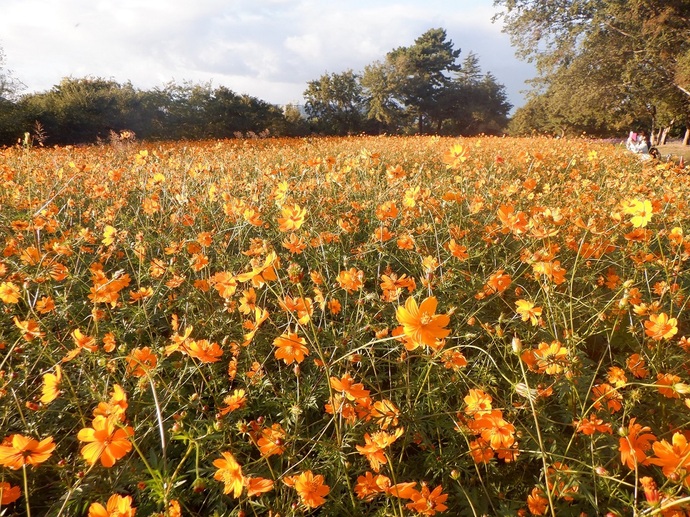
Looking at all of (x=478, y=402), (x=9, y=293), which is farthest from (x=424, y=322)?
(x=9, y=293)

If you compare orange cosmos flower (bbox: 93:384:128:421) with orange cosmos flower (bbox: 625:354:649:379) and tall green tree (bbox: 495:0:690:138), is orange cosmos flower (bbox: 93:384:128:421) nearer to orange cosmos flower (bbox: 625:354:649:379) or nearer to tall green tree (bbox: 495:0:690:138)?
orange cosmos flower (bbox: 625:354:649:379)

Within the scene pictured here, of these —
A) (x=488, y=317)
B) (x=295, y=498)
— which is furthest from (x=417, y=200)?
(x=295, y=498)

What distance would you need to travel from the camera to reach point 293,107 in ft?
63.3

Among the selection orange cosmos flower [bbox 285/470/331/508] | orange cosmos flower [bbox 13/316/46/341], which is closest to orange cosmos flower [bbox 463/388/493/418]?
orange cosmos flower [bbox 285/470/331/508]

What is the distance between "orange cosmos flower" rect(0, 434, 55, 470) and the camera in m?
0.70

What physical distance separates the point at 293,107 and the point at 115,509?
66.6ft

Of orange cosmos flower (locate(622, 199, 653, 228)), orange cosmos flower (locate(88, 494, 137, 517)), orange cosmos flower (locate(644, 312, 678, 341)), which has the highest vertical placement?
orange cosmos flower (locate(622, 199, 653, 228))

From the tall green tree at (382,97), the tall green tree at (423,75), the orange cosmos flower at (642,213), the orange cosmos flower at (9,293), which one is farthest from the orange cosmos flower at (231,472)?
the tall green tree at (423,75)

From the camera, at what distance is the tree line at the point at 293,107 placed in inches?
493

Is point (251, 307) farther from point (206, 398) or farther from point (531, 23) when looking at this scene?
point (531, 23)

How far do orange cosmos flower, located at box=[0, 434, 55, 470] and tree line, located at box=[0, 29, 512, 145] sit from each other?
610cm

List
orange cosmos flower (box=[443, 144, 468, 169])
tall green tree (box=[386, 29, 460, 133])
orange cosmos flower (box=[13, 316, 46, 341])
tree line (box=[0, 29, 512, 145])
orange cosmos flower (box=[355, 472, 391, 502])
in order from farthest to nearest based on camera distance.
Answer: tall green tree (box=[386, 29, 460, 133]) → tree line (box=[0, 29, 512, 145]) → orange cosmos flower (box=[443, 144, 468, 169]) → orange cosmos flower (box=[13, 316, 46, 341]) → orange cosmos flower (box=[355, 472, 391, 502])

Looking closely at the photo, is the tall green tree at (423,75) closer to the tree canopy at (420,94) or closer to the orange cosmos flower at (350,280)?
the tree canopy at (420,94)

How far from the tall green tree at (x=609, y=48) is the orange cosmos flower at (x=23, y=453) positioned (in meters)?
20.0
